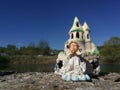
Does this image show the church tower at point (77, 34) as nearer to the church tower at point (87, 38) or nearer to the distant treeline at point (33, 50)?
the church tower at point (87, 38)

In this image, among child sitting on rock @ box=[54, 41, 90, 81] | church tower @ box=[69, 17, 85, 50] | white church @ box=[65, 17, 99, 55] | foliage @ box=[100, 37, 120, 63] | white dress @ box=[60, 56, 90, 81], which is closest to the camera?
white dress @ box=[60, 56, 90, 81]

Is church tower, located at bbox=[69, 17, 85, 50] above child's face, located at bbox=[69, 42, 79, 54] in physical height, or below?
above

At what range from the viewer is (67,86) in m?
12.6

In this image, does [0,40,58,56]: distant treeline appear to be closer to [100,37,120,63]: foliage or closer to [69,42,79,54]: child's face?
[100,37,120,63]: foliage

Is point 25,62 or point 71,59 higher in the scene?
point 25,62

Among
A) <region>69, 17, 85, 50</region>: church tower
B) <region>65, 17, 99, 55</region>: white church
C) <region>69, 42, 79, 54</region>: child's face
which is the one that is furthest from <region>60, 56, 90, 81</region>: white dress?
<region>69, 17, 85, 50</region>: church tower

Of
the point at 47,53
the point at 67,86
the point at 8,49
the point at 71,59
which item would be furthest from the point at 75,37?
the point at 8,49

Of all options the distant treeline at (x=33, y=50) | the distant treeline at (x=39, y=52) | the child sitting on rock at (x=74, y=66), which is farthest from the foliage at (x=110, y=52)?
the child sitting on rock at (x=74, y=66)

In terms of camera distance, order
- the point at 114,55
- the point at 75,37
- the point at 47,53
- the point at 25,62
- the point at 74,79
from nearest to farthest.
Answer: the point at 74,79
the point at 75,37
the point at 114,55
the point at 25,62
the point at 47,53

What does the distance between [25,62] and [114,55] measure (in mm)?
31607

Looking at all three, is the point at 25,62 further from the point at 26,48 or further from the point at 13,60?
the point at 26,48

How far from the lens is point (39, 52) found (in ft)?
334

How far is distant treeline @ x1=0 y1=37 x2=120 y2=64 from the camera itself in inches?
2894

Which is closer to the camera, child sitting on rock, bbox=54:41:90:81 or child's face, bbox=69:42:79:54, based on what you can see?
child sitting on rock, bbox=54:41:90:81
